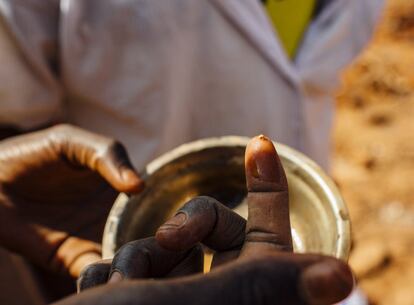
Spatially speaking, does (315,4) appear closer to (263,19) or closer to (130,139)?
(263,19)

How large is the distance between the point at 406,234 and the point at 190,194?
1.79 meters

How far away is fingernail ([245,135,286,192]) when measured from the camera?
0.91m

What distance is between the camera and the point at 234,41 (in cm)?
147

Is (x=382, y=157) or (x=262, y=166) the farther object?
(x=382, y=157)

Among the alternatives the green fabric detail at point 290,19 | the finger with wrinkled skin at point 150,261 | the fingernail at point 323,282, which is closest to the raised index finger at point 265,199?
the finger with wrinkled skin at point 150,261

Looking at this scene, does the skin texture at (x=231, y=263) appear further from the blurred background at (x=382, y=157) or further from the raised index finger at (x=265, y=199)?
the blurred background at (x=382, y=157)

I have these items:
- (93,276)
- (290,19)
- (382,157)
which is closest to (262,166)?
(93,276)

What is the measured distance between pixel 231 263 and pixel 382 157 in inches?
110

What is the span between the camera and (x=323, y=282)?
2.14ft

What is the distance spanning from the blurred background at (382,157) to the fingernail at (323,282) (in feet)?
6.46

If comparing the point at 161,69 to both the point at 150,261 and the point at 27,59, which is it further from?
the point at 150,261

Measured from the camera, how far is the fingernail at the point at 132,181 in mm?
1100

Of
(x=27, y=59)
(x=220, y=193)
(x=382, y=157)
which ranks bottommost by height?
(x=382, y=157)

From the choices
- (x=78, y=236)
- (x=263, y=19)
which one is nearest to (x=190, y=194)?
(x=78, y=236)
